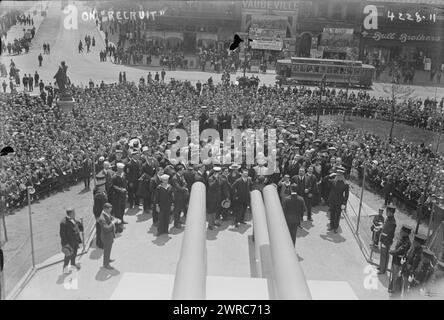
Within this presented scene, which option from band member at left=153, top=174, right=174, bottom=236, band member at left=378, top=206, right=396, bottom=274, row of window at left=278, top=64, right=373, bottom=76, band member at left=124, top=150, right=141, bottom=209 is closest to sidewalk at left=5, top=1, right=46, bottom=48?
row of window at left=278, top=64, right=373, bottom=76

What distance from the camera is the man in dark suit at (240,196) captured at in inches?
467

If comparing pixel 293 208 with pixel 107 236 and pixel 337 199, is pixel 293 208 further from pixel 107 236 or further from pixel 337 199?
pixel 107 236

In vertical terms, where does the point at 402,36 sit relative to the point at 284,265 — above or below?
above

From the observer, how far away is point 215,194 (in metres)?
11.8

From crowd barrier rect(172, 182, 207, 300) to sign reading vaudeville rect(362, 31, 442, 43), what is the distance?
1728 inches

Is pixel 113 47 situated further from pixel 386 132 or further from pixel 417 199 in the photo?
pixel 417 199

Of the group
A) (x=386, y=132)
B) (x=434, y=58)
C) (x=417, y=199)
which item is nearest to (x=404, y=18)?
(x=434, y=58)

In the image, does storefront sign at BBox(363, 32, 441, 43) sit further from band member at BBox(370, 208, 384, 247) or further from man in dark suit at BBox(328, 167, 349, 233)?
band member at BBox(370, 208, 384, 247)

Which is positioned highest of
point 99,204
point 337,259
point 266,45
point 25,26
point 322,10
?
point 322,10

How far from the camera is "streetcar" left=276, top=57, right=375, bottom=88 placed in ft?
129

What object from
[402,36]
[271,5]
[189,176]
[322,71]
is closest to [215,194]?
[189,176]

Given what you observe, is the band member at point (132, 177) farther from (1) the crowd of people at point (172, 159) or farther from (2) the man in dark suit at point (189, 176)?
(2) the man in dark suit at point (189, 176)

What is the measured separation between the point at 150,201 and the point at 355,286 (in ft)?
18.5

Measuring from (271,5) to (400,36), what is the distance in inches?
536
